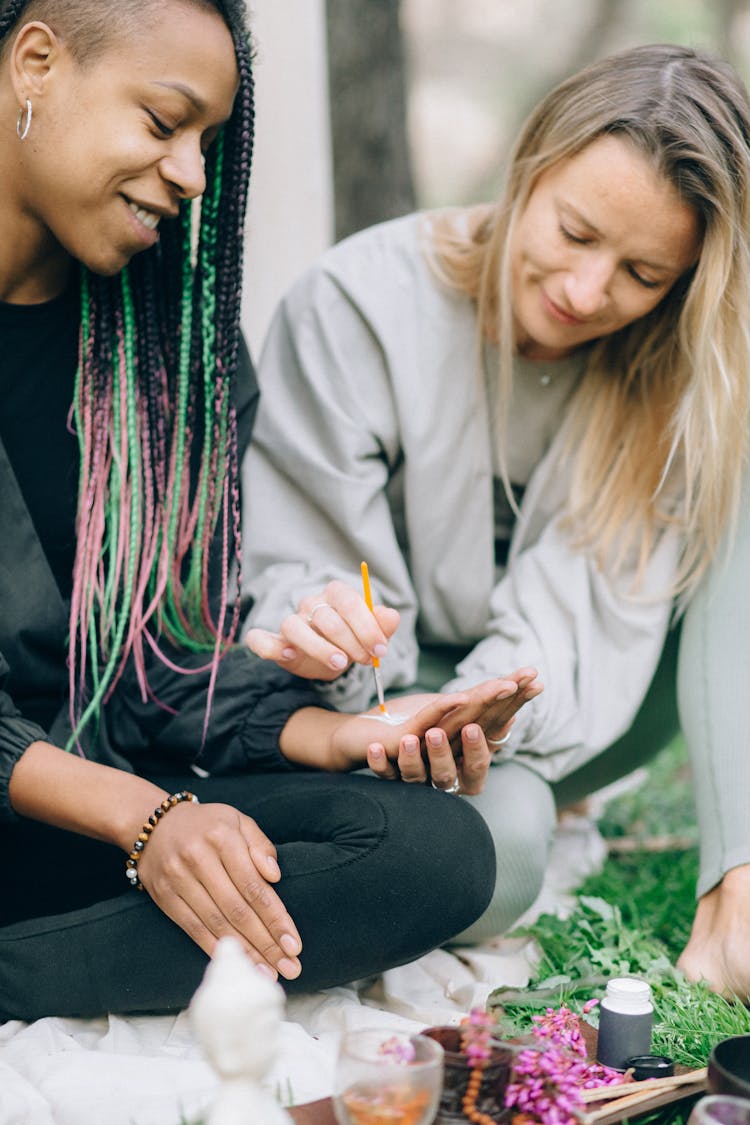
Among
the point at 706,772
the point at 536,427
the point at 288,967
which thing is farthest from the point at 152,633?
the point at 706,772

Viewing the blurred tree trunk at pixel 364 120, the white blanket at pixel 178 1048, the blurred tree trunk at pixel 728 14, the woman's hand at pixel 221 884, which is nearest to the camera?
the white blanket at pixel 178 1048

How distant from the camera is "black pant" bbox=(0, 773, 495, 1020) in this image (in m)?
1.72

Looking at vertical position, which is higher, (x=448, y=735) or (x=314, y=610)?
(x=314, y=610)

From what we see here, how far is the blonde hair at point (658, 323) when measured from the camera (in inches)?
81.7

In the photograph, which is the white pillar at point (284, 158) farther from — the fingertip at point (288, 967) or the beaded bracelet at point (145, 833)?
the fingertip at point (288, 967)

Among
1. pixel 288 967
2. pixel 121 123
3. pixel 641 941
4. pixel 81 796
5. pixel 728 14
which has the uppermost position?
pixel 728 14

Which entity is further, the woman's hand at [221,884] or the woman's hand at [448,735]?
the woman's hand at [448,735]

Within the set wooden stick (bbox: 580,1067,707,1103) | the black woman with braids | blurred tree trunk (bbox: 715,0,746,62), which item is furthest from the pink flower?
blurred tree trunk (bbox: 715,0,746,62)

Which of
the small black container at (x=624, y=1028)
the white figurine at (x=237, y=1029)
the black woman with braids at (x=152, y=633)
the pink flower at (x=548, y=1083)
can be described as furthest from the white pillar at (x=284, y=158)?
the white figurine at (x=237, y=1029)

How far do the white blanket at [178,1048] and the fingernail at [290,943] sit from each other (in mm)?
103

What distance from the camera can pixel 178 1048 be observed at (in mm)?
1716

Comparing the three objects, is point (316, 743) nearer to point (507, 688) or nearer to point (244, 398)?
point (507, 688)

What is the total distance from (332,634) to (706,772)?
721 millimetres

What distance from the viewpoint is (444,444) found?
2.36m
